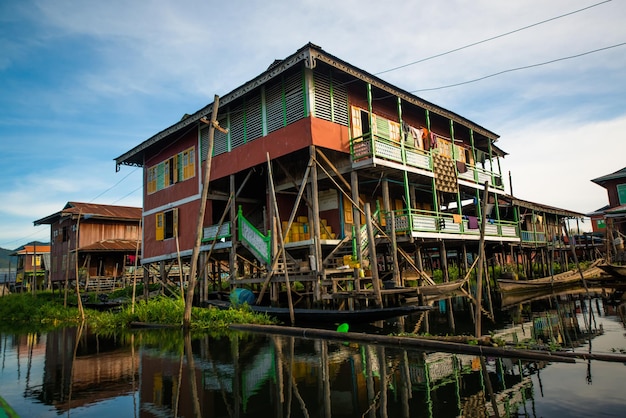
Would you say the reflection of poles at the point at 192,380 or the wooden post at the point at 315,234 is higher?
the wooden post at the point at 315,234

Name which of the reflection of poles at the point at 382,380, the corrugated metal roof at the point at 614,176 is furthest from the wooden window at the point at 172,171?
the corrugated metal roof at the point at 614,176

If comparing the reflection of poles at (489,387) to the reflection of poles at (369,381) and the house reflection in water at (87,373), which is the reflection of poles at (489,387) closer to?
the reflection of poles at (369,381)

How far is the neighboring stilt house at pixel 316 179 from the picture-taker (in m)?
14.3

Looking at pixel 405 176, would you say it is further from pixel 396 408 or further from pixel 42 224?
pixel 42 224

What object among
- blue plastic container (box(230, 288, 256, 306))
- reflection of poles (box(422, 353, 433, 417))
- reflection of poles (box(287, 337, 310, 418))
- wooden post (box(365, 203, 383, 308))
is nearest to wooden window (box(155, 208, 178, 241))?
blue plastic container (box(230, 288, 256, 306))

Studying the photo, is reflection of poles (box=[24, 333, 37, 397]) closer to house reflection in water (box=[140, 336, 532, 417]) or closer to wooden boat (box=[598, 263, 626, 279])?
house reflection in water (box=[140, 336, 532, 417])

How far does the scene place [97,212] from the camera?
33719 millimetres

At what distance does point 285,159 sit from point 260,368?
36.2ft

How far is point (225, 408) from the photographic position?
17.7 feet

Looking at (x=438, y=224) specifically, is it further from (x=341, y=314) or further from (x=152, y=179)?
(x=152, y=179)

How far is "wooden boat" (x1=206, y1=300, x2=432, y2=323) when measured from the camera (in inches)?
445

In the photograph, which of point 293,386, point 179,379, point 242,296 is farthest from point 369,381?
point 242,296

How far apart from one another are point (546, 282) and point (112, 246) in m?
29.9

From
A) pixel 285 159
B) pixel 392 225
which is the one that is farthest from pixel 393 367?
pixel 285 159
